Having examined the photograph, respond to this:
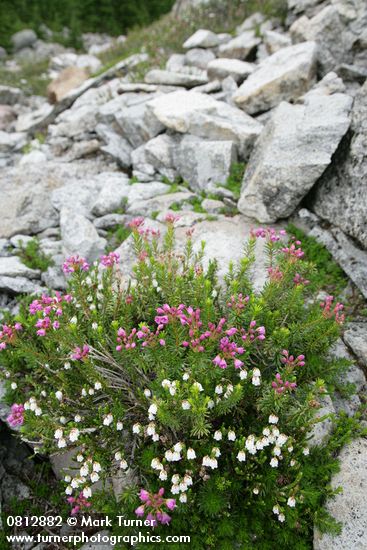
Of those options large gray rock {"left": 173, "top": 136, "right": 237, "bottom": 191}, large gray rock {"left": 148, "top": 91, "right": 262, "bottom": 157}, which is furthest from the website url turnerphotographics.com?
large gray rock {"left": 148, "top": 91, "right": 262, "bottom": 157}

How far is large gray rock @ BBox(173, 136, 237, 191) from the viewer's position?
313 inches

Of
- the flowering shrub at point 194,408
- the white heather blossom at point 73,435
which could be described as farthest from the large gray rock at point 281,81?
the white heather blossom at point 73,435

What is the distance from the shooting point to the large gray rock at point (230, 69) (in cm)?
1053

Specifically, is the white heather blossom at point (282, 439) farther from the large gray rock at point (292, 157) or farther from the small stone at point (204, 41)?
the small stone at point (204, 41)

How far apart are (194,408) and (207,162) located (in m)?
5.90

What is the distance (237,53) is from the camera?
1196 centimetres

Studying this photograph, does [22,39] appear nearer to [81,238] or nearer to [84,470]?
[81,238]

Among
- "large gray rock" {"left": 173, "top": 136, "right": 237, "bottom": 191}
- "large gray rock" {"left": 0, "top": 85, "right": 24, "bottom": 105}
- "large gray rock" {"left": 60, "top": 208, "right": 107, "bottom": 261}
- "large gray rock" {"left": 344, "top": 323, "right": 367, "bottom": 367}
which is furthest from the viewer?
"large gray rock" {"left": 0, "top": 85, "right": 24, "bottom": 105}

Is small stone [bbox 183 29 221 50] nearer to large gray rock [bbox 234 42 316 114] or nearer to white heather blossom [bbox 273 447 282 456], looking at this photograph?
large gray rock [bbox 234 42 316 114]

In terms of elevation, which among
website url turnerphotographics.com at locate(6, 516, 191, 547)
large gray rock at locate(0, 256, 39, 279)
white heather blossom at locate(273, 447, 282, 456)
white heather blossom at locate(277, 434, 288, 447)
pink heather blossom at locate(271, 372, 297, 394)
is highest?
pink heather blossom at locate(271, 372, 297, 394)

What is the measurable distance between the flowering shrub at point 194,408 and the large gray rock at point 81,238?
2.27 meters

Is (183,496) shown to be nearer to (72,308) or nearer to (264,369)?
(264,369)

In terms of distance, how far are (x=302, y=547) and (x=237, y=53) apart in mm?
12416

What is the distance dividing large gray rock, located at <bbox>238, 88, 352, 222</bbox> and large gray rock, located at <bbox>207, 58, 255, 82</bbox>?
14.0 ft
